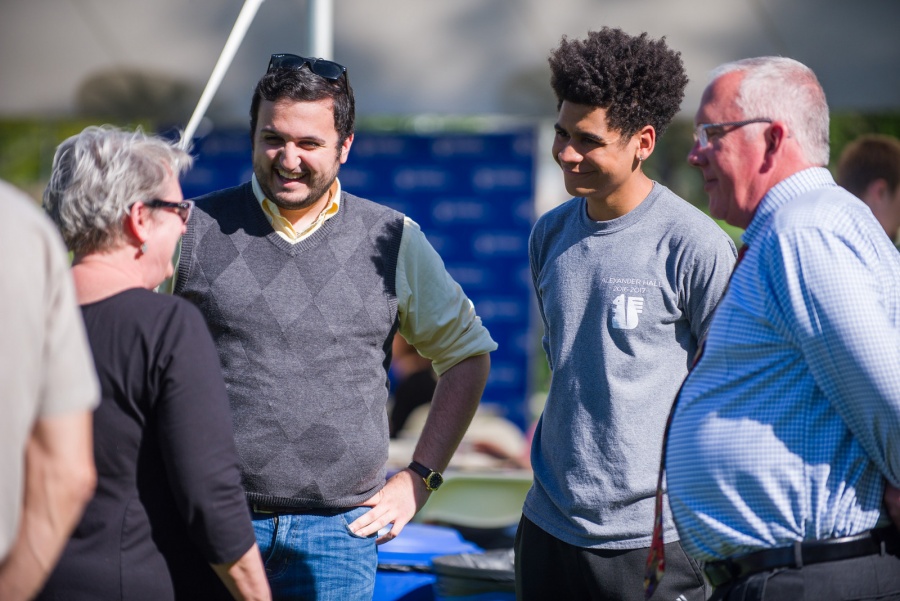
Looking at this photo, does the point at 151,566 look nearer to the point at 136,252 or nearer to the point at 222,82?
the point at 136,252

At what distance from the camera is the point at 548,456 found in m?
2.71

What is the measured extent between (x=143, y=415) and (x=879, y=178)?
3484 millimetres

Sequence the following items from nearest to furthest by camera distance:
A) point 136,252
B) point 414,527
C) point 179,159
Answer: point 136,252, point 179,159, point 414,527

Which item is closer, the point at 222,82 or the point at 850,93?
the point at 850,93

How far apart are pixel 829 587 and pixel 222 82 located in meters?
4.93

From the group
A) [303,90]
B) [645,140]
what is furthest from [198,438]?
[645,140]

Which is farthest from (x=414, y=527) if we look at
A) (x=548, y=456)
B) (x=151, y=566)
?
(x=151, y=566)

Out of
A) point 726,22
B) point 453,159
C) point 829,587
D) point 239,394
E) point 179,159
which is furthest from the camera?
point 453,159

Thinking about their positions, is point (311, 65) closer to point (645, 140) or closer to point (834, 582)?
point (645, 140)

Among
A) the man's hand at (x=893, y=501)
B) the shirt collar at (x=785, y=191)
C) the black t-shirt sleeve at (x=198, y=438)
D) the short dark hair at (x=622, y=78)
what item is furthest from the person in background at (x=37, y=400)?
the short dark hair at (x=622, y=78)

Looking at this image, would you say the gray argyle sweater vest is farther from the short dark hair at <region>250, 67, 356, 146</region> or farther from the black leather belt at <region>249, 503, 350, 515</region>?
the short dark hair at <region>250, 67, 356, 146</region>

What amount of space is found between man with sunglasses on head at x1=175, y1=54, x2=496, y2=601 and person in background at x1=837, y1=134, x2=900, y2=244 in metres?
2.34

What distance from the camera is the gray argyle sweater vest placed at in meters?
2.55

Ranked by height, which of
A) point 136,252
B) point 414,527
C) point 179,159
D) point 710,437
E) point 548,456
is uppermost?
point 179,159
